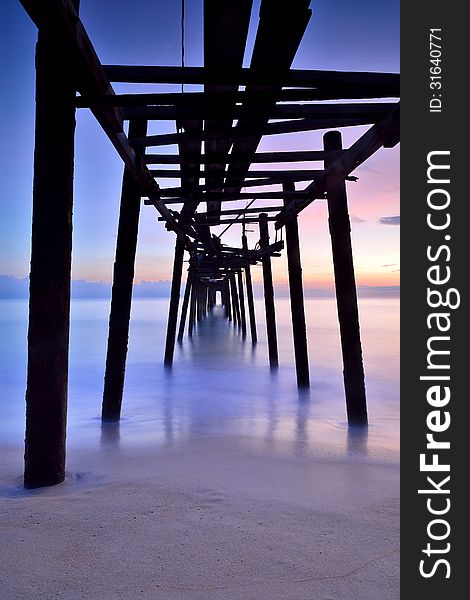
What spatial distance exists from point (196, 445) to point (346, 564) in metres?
2.55

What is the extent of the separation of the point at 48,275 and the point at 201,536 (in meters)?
1.75

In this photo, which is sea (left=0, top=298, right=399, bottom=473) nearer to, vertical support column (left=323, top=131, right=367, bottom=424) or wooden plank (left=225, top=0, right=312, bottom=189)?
vertical support column (left=323, top=131, right=367, bottom=424)

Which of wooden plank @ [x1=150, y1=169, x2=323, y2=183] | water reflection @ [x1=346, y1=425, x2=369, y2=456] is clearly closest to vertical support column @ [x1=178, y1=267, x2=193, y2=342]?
wooden plank @ [x1=150, y1=169, x2=323, y2=183]

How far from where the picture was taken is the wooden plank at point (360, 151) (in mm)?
3449

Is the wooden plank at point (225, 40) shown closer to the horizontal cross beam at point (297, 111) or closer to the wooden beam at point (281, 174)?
the horizontal cross beam at point (297, 111)

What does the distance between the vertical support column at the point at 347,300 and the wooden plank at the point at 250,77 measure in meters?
1.86

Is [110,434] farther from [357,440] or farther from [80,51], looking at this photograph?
[80,51]

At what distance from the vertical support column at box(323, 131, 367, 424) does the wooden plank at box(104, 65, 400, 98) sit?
1.86 meters

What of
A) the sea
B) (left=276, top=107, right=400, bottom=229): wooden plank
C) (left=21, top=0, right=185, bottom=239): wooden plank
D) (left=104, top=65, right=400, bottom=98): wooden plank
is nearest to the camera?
(left=21, top=0, right=185, bottom=239): wooden plank

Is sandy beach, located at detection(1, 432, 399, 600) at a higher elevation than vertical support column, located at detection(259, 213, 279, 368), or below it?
below

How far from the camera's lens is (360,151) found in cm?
402

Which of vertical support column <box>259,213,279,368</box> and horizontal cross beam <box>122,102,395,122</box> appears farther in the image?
vertical support column <box>259,213,279,368</box>

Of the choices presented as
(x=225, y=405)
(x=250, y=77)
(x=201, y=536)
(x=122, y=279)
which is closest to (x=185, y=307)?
(x=225, y=405)

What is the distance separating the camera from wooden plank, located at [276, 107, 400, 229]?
11.3 ft
